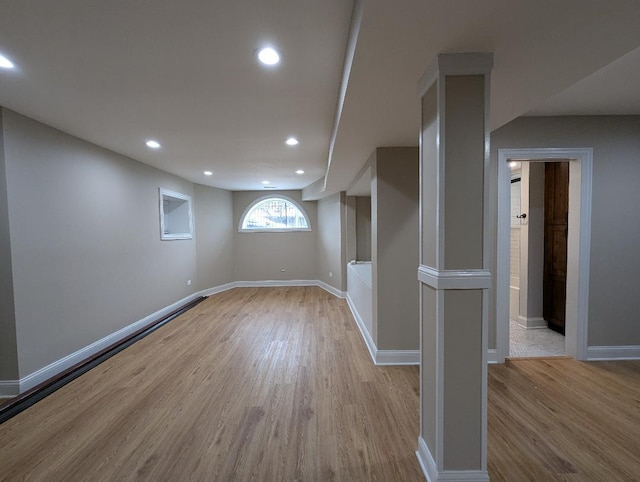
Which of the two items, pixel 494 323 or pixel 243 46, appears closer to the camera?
pixel 243 46

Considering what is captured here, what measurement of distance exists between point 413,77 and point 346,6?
0.48m

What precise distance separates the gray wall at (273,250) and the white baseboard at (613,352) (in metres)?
5.34

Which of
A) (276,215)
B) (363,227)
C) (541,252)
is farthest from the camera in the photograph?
(276,215)

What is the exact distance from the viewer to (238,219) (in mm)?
7234

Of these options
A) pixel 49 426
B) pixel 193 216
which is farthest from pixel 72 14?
pixel 193 216

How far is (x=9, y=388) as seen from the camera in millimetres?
2438

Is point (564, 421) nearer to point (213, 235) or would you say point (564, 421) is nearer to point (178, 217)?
point (178, 217)

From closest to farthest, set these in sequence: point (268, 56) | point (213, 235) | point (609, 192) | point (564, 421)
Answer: point (268, 56)
point (564, 421)
point (609, 192)
point (213, 235)

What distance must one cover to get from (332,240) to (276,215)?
1881 mm

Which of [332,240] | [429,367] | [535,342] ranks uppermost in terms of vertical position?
[332,240]

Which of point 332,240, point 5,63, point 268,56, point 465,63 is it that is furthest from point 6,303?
point 332,240

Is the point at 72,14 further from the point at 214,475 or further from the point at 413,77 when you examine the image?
the point at 214,475

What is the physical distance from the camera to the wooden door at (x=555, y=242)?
3.70m

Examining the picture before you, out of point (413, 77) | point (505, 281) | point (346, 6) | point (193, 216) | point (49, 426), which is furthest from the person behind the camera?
point (193, 216)
